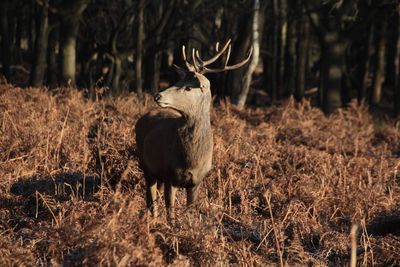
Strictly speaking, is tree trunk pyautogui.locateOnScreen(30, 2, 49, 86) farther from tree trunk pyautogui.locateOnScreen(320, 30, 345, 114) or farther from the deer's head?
the deer's head

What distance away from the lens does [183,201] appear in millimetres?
9086

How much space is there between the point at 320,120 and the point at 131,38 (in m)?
17.1

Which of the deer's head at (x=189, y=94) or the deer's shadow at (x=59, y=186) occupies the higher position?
the deer's head at (x=189, y=94)

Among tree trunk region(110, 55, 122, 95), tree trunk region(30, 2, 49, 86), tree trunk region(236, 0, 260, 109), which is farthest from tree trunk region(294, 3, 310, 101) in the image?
tree trunk region(30, 2, 49, 86)

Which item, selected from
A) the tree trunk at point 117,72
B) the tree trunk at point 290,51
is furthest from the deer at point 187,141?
the tree trunk at point 290,51

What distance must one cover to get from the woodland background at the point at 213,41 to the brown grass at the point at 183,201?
2.41m

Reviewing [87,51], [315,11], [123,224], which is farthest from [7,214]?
[87,51]

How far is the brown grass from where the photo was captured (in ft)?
20.9

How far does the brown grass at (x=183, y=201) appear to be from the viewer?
6.37 m

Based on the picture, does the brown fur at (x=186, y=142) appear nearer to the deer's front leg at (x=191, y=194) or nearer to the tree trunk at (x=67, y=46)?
the deer's front leg at (x=191, y=194)

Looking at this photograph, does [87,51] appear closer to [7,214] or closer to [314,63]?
[314,63]

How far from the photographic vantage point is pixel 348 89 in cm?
3431

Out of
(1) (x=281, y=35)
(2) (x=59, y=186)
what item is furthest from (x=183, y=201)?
(1) (x=281, y=35)

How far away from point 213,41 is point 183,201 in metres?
24.6
